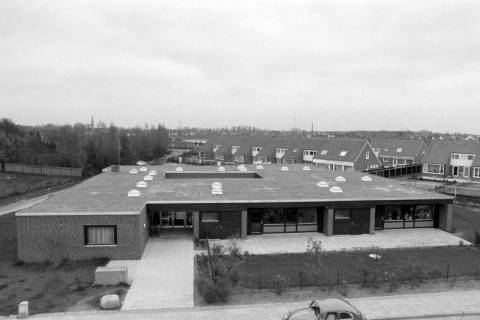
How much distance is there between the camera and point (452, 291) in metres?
15.3

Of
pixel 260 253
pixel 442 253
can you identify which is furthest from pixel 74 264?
pixel 442 253

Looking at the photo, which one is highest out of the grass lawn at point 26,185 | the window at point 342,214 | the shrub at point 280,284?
the window at point 342,214

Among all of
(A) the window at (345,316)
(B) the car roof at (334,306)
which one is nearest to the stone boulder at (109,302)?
(B) the car roof at (334,306)

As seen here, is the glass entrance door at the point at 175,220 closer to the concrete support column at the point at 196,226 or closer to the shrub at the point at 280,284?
the concrete support column at the point at 196,226

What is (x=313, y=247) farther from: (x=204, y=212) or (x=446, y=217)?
(x=446, y=217)

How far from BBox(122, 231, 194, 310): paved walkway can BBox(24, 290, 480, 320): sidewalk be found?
0.63 metres

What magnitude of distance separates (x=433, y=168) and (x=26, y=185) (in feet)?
163

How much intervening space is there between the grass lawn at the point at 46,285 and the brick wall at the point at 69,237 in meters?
0.58

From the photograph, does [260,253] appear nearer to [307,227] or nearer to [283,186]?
[307,227]

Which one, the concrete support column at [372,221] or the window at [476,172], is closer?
the concrete support column at [372,221]

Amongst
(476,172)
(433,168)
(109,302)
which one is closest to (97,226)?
(109,302)

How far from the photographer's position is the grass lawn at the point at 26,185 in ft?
122

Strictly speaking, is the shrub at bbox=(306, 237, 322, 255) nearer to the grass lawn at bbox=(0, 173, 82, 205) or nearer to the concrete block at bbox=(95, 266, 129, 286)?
the concrete block at bbox=(95, 266, 129, 286)

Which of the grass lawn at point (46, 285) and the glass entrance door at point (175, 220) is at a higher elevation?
the glass entrance door at point (175, 220)
